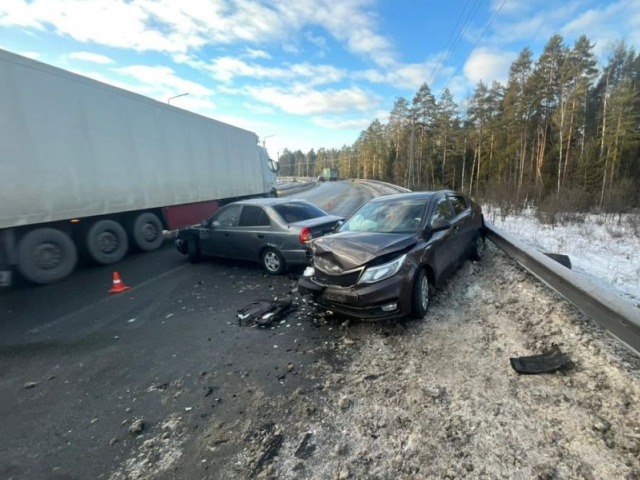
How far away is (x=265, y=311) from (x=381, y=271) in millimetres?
1962

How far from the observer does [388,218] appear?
17.1 feet

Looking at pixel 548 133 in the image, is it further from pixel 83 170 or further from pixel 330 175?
pixel 330 175

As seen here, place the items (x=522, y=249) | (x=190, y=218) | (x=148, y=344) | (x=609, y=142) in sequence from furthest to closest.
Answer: (x=609, y=142) < (x=190, y=218) < (x=522, y=249) < (x=148, y=344)

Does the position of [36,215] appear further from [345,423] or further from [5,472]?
[345,423]

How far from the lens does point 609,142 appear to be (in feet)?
93.8

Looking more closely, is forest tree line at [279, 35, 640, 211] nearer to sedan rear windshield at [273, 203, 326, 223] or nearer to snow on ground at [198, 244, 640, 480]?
sedan rear windshield at [273, 203, 326, 223]

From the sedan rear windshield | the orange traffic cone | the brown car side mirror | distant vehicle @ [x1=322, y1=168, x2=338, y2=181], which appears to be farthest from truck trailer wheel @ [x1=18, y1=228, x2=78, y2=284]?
distant vehicle @ [x1=322, y1=168, x2=338, y2=181]

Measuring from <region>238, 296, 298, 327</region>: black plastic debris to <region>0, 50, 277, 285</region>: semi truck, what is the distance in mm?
4991

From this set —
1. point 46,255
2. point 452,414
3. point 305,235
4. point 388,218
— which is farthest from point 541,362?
point 46,255

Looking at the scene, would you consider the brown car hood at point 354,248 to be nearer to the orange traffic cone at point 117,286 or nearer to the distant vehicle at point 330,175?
the orange traffic cone at point 117,286

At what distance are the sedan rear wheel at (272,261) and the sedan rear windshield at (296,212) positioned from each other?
0.73 m

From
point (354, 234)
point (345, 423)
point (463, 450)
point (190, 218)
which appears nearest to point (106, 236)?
point (190, 218)

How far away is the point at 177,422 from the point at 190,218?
994 centimetres

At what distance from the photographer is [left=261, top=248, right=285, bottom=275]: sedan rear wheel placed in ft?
22.6
